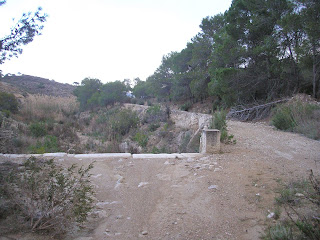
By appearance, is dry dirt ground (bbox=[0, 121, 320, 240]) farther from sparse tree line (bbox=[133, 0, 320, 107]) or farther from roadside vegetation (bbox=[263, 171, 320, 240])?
sparse tree line (bbox=[133, 0, 320, 107])

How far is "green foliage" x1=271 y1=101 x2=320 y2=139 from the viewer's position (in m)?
8.61

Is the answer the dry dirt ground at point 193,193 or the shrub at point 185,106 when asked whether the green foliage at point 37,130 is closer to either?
the dry dirt ground at point 193,193

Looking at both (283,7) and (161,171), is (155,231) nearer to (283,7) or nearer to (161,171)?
(161,171)

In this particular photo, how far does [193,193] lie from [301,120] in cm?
748

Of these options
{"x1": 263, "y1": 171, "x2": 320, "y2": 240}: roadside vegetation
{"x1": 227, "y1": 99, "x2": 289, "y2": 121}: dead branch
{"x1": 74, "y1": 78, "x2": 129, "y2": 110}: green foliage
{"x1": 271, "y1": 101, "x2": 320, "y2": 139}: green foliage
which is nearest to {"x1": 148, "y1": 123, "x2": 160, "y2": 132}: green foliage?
{"x1": 227, "y1": 99, "x2": 289, "y2": 121}: dead branch

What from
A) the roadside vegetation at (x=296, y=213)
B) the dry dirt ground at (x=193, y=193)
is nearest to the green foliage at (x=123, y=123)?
the dry dirt ground at (x=193, y=193)

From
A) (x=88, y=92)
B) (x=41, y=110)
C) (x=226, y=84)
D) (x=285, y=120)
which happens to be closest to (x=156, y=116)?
(x=226, y=84)

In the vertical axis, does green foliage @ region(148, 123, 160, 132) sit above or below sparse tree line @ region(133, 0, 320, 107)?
below

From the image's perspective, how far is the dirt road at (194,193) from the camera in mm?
3061

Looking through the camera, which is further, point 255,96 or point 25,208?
point 255,96

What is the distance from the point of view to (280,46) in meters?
14.5

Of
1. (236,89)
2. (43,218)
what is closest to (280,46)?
(236,89)

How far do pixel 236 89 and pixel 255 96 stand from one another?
2.10 metres

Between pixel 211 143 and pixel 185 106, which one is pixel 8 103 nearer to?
pixel 185 106
